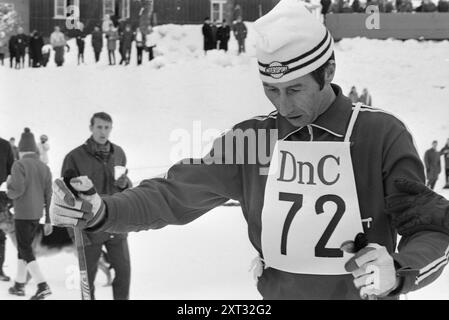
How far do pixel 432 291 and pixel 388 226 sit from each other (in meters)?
3.30

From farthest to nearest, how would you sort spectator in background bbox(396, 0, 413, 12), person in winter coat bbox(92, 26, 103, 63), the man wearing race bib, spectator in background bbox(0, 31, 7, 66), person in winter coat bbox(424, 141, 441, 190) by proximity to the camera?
1. person in winter coat bbox(92, 26, 103, 63)
2. spectator in background bbox(0, 31, 7, 66)
3. spectator in background bbox(396, 0, 413, 12)
4. person in winter coat bbox(424, 141, 441, 190)
5. the man wearing race bib

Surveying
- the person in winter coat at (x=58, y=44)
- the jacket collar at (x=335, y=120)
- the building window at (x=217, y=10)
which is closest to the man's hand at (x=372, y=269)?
the jacket collar at (x=335, y=120)

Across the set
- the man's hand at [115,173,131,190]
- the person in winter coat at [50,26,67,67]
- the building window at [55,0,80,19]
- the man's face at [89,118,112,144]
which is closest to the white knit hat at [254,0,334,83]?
the man's hand at [115,173,131,190]

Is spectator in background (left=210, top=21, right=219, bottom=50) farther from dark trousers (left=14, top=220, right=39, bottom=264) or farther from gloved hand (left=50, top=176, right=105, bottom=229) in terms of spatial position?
gloved hand (left=50, top=176, right=105, bottom=229)

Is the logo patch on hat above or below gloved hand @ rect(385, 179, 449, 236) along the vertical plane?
above

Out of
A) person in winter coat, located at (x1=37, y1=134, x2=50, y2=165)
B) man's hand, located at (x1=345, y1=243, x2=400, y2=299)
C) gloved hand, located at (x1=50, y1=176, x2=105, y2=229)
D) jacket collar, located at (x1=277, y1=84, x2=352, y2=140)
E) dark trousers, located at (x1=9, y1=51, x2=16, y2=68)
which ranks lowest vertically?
person in winter coat, located at (x1=37, y1=134, x2=50, y2=165)

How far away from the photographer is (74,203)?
199 cm

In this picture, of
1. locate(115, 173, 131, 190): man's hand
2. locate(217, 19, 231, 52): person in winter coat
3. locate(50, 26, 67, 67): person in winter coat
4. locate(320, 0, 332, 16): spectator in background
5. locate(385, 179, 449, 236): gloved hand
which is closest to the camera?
locate(385, 179, 449, 236): gloved hand

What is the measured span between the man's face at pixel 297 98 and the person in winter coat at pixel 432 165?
9243 mm

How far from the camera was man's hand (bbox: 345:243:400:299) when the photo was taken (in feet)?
5.58

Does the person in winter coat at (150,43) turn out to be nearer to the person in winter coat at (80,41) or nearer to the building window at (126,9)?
the building window at (126,9)

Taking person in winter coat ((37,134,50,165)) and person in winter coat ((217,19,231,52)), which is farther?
person in winter coat ((217,19,231,52))

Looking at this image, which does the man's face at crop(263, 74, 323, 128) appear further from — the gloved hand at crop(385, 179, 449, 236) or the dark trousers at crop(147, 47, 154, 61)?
the dark trousers at crop(147, 47, 154, 61)

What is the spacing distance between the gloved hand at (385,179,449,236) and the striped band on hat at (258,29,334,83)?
1.22 ft
